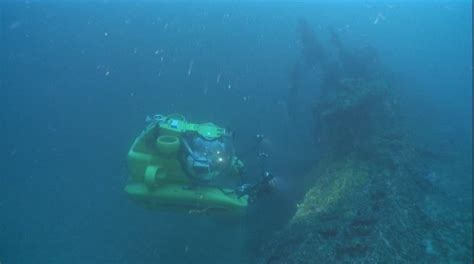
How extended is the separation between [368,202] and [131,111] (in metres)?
7.70

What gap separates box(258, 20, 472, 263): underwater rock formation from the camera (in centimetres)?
421

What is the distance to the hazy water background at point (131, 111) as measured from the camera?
6.62 m

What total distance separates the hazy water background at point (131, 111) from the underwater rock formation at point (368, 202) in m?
0.74

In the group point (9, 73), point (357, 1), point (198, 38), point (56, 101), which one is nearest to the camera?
point (56, 101)

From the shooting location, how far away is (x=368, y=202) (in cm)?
508

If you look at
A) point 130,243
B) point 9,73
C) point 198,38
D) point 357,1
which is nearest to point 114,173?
point 130,243

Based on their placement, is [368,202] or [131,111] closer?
[368,202]

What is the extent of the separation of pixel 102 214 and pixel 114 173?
1374 millimetres

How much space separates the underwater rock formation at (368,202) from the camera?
4.21 meters

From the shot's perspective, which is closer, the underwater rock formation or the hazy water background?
the underwater rock formation

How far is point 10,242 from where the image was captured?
6590 millimetres

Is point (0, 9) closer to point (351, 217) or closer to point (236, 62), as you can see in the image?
point (236, 62)

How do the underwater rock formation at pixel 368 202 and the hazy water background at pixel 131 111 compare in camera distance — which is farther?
the hazy water background at pixel 131 111

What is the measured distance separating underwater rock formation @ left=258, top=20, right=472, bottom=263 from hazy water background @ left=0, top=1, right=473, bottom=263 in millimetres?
740
